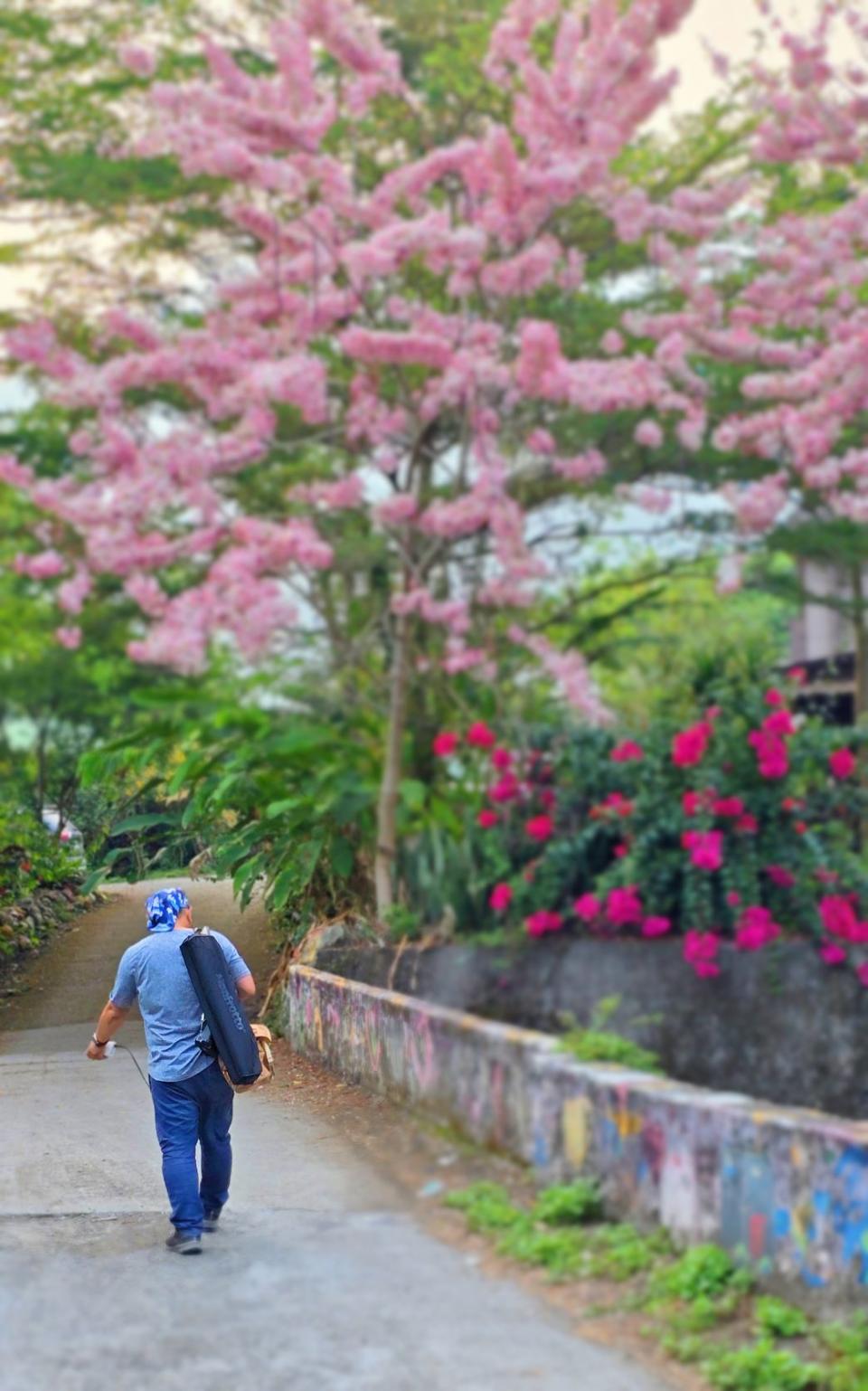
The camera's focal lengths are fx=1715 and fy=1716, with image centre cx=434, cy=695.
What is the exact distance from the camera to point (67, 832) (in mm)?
9461

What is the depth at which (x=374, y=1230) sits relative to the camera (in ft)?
18.7

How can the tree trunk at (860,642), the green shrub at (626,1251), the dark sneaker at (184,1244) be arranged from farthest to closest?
the tree trunk at (860,642) < the dark sneaker at (184,1244) < the green shrub at (626,1251)

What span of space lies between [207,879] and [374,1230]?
12.2 feet

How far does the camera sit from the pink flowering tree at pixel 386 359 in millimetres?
11031

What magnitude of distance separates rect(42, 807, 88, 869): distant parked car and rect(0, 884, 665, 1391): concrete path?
1.48m

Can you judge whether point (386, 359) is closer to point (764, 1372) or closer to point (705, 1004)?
point (705, 1004)

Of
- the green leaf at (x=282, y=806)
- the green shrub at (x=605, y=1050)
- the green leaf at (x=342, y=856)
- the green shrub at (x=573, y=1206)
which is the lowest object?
the green shrub at (x=573, y=1206)

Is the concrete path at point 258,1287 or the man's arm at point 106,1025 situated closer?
the concrete path at point 258,1287

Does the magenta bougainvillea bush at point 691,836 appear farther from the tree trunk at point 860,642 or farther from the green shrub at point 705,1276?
the tree trunk at point 860,642

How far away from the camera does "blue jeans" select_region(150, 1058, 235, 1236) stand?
5859mm

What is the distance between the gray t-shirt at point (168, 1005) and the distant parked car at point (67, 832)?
3.28 m

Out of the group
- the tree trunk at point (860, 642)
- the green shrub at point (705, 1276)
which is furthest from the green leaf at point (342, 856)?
the tree trunk at point (860, 642)

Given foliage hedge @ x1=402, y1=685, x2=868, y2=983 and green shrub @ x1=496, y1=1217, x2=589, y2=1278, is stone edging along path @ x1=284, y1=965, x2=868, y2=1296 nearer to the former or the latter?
green shrub @ x1=496, y1=1217, x2=589, y2=1278

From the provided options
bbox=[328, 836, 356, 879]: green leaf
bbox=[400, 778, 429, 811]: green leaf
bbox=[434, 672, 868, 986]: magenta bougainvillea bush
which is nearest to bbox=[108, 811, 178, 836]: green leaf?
bbox=[328, 836, 356, 879]: green leaf
